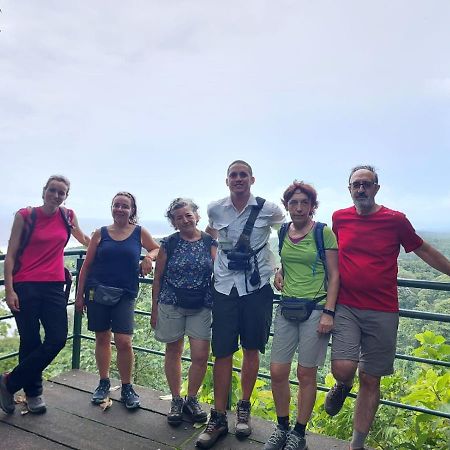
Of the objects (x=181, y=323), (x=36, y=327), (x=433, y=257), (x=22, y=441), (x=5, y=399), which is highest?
(x=433, y=257)

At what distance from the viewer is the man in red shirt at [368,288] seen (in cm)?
247

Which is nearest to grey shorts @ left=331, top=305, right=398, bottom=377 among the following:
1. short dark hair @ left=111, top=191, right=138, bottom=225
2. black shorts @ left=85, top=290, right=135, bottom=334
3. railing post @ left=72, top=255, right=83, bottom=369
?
black shorts @ left=85, top=290, right=135, bottom=334

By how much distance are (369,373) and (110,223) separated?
7.36 ft

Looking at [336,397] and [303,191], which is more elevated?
[303,191]

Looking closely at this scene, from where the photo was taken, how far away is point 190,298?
2.95 meters

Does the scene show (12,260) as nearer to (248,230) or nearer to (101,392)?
(101,392)

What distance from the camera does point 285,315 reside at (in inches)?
103

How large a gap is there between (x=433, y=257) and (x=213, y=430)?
1.87 metres

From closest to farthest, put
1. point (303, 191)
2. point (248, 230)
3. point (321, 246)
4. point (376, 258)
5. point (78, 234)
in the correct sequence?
1. point (376, 258)
2. point (321, 246)
3. point (303, 191)
4. point (248, 230)
5. point (78, 234)

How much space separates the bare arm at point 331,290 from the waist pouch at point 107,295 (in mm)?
1603

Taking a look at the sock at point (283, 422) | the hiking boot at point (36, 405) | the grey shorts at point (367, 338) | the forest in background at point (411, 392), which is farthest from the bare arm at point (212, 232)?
Answer: the hiking boot at point (36, 405)

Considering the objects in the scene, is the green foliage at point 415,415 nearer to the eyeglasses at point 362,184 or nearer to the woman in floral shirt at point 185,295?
the woman in floral shirt at point 185,295

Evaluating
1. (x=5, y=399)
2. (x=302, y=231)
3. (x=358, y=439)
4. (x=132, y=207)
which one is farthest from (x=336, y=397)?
(x=5, y=399)

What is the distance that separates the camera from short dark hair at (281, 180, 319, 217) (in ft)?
8.92
